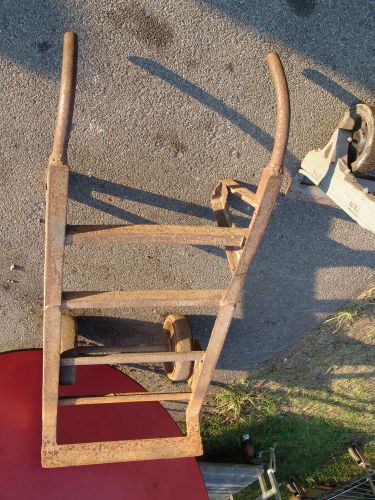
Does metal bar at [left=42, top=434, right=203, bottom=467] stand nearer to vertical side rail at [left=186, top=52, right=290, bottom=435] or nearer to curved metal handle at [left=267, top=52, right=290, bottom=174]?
vertical side rail at [left=186, top=52, right=290, bottom=435]

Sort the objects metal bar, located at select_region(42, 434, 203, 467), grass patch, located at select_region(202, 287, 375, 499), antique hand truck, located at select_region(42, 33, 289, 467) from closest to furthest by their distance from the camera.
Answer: antique hand truck, located at select_region(42, 33, 289, 467)
metal bar, located at select_region(42, 434, 203, 467)
grass patch, located at select_region(202, 287, 375, 499)

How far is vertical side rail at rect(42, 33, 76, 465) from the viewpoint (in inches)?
72.7

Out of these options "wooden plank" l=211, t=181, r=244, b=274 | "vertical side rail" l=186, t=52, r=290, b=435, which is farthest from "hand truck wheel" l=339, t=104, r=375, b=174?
"vertical side rail" l=186, t=52, r=290, b=435

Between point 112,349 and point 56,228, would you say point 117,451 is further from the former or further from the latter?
point 56,228

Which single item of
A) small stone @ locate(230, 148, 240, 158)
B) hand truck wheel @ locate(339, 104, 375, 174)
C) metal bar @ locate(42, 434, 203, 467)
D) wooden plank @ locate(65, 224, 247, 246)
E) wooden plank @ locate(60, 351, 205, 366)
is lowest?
metal bar @ locate(42, 434, 203, 467)

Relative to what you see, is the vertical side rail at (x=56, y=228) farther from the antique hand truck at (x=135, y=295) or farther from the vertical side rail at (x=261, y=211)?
the vertical side rail at (x=261, y=211)

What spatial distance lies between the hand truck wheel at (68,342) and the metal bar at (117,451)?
39 cm

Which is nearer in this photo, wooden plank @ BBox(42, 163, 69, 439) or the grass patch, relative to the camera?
wooden plank @ BBox(42, 163, 69, 439)

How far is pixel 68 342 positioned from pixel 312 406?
2654 mm

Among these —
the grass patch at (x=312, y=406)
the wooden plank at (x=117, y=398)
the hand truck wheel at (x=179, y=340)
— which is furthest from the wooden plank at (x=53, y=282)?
the grass patch at (x=312, y=406)

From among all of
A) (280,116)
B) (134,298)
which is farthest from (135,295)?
(280,116)

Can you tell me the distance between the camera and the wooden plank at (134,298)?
2320 millimetres

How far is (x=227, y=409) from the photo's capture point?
4.29m

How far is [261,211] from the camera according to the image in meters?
2.08
